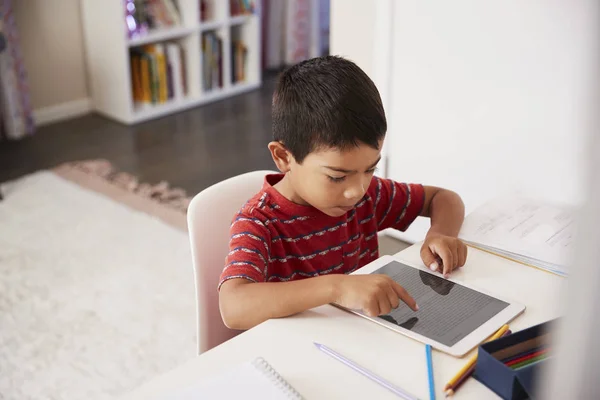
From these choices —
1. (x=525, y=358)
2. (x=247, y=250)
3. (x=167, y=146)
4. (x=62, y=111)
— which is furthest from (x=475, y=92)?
(x=62, y=111)

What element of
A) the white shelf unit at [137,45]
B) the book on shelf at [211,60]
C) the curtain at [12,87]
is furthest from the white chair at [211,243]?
the book on shelf at [211,60]

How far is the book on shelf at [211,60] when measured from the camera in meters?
4.17

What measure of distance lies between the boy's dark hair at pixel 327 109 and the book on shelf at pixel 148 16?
9.46 ft

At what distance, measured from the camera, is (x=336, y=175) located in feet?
3.43

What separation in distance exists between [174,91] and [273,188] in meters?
3.07

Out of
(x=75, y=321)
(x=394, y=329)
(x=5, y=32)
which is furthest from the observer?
(x=5, y=32)

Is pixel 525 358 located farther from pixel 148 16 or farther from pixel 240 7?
pixel 240 7

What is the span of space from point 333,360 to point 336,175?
1.06 ft

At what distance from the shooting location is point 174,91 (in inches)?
160

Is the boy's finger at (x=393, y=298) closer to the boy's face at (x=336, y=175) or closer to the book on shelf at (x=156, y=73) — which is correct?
the boy's face at (x=336, y=175)

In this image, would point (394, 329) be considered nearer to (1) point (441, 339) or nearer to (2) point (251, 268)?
(1) point (441, 339)

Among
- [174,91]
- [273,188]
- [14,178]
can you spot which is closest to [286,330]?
[273,188]

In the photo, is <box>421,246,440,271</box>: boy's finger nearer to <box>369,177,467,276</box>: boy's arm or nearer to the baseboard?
<box>369,177,467,276</box>: boy's arm

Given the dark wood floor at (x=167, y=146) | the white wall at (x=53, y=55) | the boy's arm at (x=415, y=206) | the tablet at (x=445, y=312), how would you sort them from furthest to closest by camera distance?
the white wall at (x=53, y=55) → the dark wood floor at (x=167, y=146) → the boy's arm at (x=415, y=206) → the tablet at (x=445, y=312)
